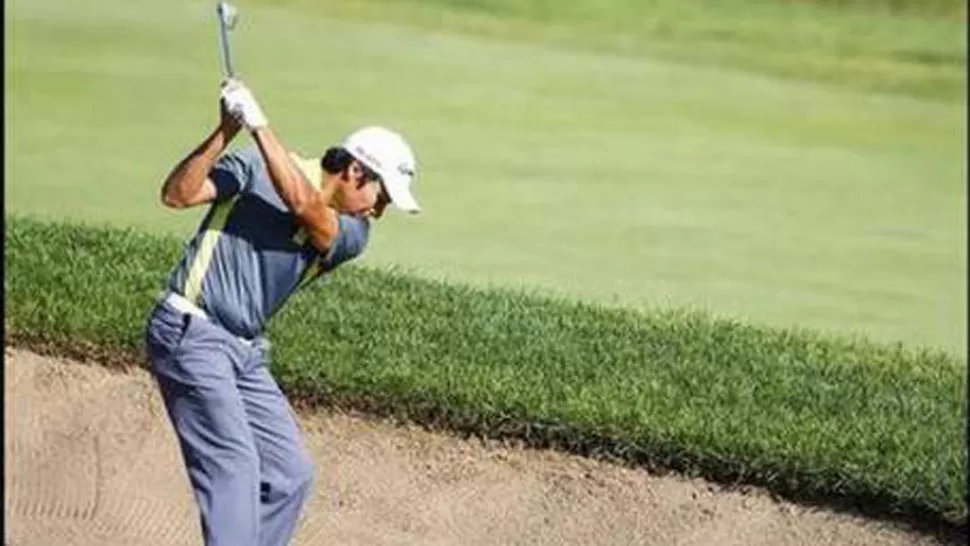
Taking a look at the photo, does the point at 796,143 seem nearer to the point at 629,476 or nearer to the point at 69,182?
the point at 69,182

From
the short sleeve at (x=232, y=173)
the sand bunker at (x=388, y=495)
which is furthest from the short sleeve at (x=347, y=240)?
the sand bunker at (x=388, y=495)

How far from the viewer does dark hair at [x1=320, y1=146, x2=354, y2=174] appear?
6527 millimetres

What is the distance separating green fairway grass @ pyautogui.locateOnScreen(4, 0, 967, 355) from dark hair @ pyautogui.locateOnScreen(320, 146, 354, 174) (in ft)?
12.9

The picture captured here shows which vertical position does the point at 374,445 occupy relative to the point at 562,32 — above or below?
above

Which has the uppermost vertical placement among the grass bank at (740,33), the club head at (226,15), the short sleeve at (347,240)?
the club head at (226,15)

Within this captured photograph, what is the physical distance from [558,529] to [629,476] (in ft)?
1.32

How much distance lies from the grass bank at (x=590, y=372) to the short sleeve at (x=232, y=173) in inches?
81.9

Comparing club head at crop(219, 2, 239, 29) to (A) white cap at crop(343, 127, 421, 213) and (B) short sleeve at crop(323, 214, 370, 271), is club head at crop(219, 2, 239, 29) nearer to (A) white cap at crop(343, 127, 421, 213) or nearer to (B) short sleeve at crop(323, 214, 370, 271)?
(A) white cap at crop(343, 127, 421, 213)

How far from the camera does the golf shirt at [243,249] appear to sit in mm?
6418

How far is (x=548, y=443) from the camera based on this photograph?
8.16m

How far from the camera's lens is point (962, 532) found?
305 inches

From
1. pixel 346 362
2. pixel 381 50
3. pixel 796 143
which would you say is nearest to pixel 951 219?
pixel 796 143

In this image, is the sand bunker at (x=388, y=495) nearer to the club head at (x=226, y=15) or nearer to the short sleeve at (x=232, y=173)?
the short sleeve at (x=232, y=173)

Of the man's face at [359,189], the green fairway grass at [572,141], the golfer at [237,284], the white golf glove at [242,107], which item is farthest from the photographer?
the green fairway grass at [572,141]
